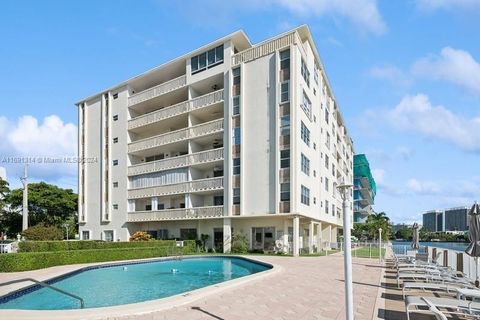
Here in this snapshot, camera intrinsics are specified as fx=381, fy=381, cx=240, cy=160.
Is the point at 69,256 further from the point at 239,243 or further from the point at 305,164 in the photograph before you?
the point at 305,164

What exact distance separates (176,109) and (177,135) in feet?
8.39

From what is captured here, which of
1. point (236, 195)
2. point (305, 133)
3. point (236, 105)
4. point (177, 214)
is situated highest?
point (236, 105)

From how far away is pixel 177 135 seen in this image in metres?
36.4

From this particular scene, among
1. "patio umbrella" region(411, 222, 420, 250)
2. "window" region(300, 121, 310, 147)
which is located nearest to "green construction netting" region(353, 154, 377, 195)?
"window" region(300, 121, 310, 147)

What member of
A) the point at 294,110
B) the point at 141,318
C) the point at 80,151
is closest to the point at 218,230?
the point at 294,110

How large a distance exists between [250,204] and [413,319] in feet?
74.5

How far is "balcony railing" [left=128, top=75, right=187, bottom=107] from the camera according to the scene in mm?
36938

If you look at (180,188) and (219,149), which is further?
(180,188)

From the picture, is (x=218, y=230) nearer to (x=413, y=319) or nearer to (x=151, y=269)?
(x=151, y=269)

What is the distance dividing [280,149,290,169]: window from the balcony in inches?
272

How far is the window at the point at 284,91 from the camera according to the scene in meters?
29.5

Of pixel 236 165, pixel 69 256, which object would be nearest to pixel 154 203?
pixel 236 165

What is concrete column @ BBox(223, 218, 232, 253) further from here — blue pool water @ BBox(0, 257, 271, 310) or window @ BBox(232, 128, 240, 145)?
window @ BBox(232, 128, 240, 145)

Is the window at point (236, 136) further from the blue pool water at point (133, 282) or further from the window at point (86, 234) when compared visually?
the window at point (86, 234)
